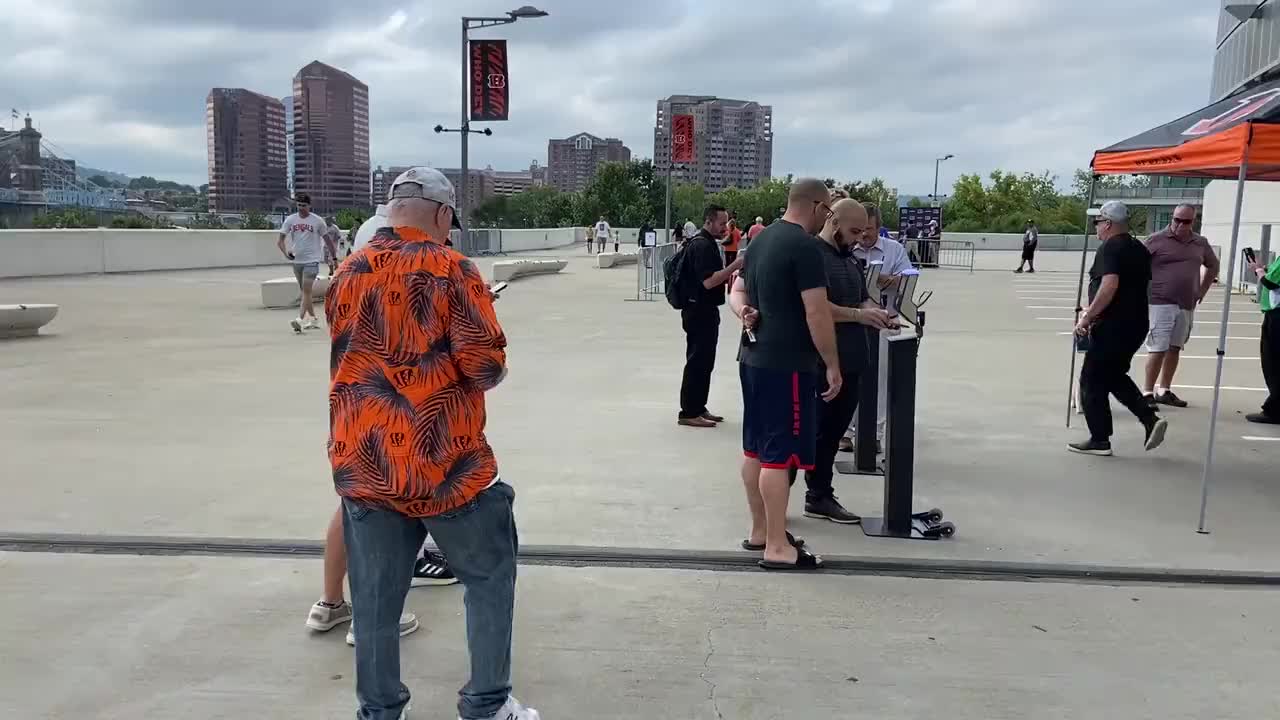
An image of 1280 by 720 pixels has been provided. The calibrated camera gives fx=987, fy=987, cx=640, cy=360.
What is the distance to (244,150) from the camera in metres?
55.5

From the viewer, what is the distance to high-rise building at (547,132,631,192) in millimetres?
137500

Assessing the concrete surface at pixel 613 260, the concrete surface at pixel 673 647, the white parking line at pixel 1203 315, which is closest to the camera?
the concrete surface at pixel 673 647

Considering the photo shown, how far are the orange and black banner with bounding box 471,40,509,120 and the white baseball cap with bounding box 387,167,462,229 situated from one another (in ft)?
57.8

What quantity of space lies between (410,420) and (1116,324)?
18.1 feet

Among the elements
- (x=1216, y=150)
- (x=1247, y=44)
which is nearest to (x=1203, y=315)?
(x=1247, y=44)

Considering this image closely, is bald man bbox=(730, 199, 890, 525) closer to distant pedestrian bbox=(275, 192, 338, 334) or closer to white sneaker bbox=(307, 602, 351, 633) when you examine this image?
white sneaker bbox=(307, 602, 351, 633)

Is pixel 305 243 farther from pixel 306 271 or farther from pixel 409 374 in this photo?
pixel 409 374

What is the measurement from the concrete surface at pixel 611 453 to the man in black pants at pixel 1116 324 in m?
0.34

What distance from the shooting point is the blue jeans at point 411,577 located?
2713 mm

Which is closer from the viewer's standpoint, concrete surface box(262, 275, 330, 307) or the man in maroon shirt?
the man in maroon shirt

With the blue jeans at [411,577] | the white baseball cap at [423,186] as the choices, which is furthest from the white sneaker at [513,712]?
the white baseball cap at [423,186]

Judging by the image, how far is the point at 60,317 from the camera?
1413 centimetres

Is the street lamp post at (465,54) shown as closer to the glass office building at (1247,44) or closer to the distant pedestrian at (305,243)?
the distant pedestrian at (305,243)

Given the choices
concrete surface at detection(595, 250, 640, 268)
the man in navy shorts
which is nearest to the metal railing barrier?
concrete surface at detection(595, 250, 640, 268)
